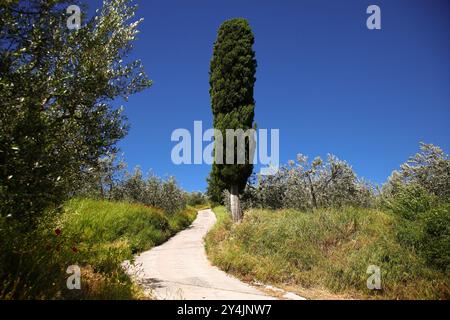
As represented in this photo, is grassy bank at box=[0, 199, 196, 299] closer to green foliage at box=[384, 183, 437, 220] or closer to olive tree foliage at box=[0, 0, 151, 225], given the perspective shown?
olive tree foliage at box=[0, 0, 151, 225]

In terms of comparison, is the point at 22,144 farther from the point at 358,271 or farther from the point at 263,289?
the point at 358,271

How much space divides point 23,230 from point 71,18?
4856 millimetres

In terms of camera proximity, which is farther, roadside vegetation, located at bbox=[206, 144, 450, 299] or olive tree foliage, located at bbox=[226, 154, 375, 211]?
olive tree foliage, located at bbox=[226, 154, 375, 211]

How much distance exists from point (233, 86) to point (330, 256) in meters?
13.6

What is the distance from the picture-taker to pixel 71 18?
745 cm

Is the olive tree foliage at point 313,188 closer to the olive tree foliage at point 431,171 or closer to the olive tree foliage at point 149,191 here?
the olive tree foliage at point 431,171

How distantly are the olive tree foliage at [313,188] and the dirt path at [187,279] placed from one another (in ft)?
34.2

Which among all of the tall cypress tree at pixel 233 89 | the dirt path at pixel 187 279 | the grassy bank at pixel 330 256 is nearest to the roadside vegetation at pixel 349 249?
the grassy bank at pixel 330 256

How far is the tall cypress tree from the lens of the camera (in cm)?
2117

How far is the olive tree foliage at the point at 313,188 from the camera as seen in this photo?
2312 cm

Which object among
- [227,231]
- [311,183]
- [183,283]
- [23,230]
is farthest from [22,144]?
[311,183]

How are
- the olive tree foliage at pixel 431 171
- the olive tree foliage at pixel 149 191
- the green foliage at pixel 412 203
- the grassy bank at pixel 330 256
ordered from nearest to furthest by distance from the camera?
1. the grassy bank at pixel 330 256
2. the green foliage at pixel 412 203
3. the olive tree foliage at pixel 431 171
4. the olive tree foliage at pixel 149 191

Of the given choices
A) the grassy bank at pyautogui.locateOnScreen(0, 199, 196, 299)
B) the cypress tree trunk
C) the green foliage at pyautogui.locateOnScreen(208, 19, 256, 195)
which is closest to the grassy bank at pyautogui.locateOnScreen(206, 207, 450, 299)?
the cypress tree trunk
